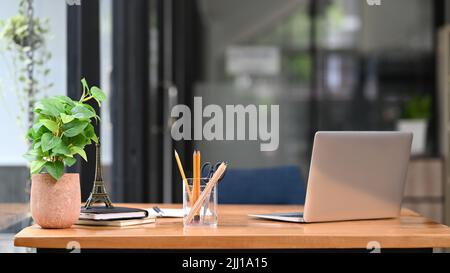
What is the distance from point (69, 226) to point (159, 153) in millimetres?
Result: 3186

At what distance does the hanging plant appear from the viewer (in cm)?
259

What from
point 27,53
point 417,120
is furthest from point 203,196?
point 417,120

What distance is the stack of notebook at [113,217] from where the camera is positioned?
6.90 feet

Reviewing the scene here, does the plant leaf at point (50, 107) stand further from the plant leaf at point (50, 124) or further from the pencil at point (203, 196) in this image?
the pencil at point (203, 196)

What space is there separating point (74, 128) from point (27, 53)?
0.77 m

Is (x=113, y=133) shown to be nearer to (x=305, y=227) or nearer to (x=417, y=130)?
(x=305, y=227)

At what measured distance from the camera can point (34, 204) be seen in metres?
2.04

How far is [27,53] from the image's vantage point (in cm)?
270

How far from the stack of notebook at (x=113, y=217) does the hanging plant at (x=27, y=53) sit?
2.16 ft

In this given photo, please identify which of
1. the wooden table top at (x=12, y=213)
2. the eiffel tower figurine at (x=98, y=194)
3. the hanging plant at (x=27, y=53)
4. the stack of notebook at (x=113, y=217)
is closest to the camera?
the stack of notebook at (x=113, y=217)

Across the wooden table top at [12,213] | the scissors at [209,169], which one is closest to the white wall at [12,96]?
the wooden table top at [12,213]

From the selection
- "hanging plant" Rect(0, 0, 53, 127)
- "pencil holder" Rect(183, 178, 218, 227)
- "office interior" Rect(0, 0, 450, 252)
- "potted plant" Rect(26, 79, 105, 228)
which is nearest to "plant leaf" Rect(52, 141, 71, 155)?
"potted plant" Rect(26, 79, 105, 228)

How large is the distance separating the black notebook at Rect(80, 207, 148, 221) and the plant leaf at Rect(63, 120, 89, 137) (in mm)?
228
